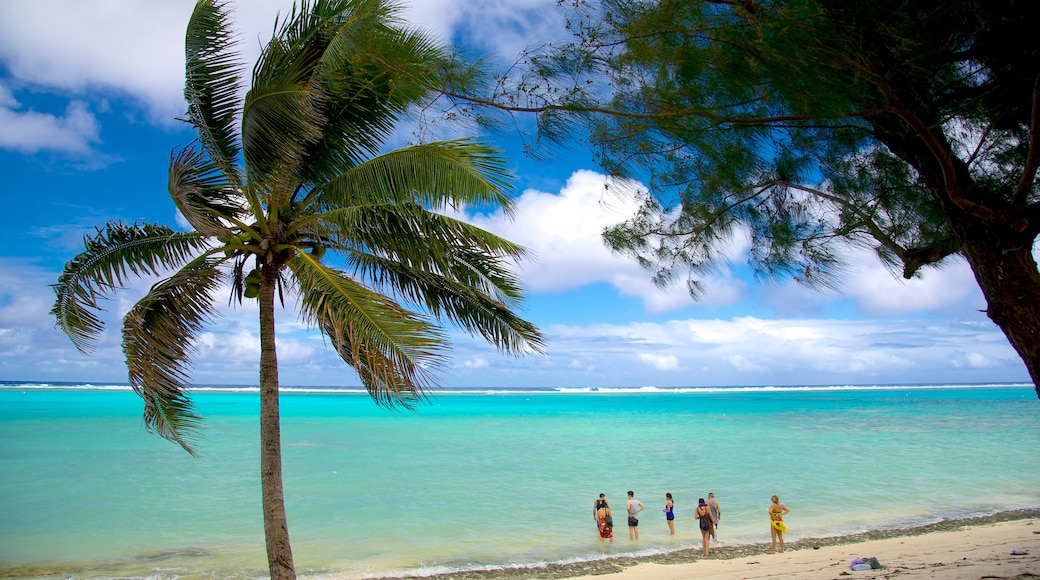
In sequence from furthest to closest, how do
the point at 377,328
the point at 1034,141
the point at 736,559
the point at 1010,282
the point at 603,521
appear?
the point at 603,521 < the point at 736,559 < the point at 377,328 < the point at 1010,282 < the point at 1034,141

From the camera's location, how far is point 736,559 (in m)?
12.0

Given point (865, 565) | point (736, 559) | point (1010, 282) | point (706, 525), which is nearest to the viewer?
point (1010, 282)

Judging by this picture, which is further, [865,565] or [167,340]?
[865,565]

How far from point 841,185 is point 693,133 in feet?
5.38

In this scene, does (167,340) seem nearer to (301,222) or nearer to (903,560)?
(301,222)

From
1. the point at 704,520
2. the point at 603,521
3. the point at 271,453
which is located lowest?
the point at 603,521

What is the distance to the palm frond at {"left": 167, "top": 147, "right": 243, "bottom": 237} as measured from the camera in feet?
20.8

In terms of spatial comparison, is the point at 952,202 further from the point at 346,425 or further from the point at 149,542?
the point at 346,425

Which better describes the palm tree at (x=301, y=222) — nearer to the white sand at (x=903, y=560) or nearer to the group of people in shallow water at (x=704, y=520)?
the white sand at (x=903, y=560)

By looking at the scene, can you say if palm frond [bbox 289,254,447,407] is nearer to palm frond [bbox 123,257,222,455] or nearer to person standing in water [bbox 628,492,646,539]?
palm frond [bbox 123,257,222,455]

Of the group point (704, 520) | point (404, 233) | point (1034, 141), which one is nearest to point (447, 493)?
point (704, 520)

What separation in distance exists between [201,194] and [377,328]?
2797mm

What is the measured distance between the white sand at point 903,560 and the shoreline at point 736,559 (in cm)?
2

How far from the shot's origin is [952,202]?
430 centimetres
